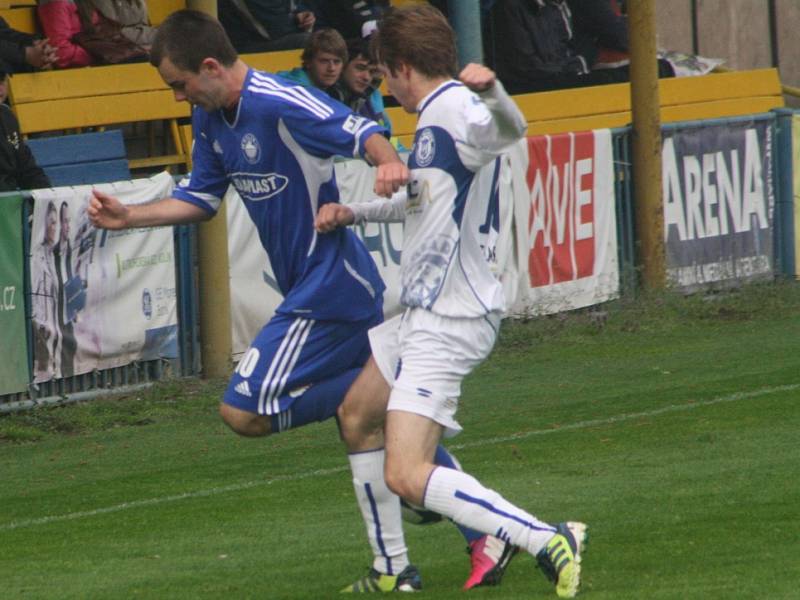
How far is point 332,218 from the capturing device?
552 centimetres

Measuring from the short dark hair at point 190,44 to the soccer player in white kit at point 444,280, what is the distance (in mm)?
669

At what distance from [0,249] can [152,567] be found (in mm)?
4258

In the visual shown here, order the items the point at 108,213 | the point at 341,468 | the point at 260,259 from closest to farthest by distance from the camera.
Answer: the point at 108,213
the point at 341,468
the point at 260,259

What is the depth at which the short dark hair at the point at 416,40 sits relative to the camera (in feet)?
17.2

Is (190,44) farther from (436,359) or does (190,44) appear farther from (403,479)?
(403,479)

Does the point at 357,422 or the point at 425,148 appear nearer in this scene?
the point at 425,148

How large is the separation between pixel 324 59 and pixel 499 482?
205 inches

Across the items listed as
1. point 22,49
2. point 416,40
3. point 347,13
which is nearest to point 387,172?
point 416,40

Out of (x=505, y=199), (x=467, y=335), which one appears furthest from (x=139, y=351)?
(x=467, y=335)

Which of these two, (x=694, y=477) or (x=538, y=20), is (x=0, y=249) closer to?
(x=694, y=477)

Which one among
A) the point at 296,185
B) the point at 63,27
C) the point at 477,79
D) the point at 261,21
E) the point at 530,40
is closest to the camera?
the point at 477,79

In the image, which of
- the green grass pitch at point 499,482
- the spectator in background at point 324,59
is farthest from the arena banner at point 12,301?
the spectator in background at point 324,59

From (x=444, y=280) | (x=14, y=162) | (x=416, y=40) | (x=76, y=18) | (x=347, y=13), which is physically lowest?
(x=444, y=280)

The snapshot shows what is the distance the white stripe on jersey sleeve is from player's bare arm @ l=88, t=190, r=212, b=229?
1.96 ft
